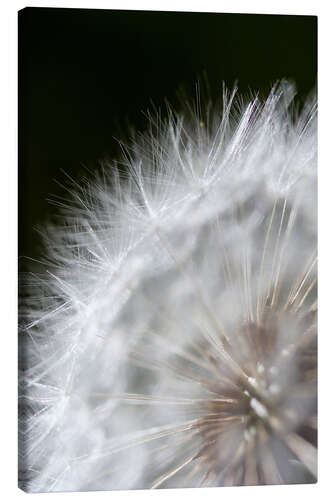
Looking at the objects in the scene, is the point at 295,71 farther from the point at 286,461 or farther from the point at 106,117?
the point at 286,461

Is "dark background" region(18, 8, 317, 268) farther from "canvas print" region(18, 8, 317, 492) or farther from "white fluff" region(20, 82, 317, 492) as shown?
"white fluff" region(20, 82, 317, 492)

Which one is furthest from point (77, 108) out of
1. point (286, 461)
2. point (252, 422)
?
point (286, 461)

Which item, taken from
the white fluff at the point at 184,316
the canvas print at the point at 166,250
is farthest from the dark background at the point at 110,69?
the white fluff at the point at 184,316

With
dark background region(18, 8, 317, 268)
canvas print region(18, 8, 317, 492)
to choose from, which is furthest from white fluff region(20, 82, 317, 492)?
dark background region(18, 8, 317, 268)

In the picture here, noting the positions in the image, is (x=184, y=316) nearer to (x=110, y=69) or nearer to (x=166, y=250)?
(x=166, y=250)

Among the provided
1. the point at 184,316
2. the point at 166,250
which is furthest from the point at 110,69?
the point at 184,316

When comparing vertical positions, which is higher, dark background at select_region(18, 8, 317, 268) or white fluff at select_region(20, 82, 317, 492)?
dark background at select_region(18, 8, 317, 268)

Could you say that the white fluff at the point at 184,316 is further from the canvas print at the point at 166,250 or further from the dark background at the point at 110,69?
the dark background at the point at 110,69
